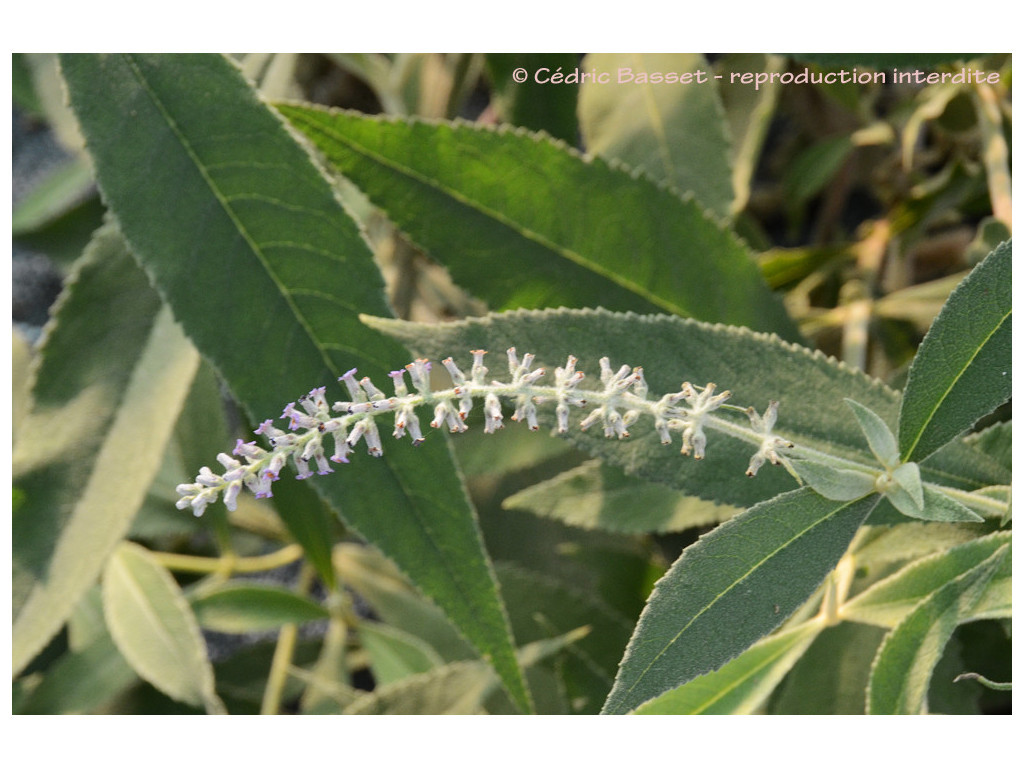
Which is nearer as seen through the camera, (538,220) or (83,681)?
(538,220)

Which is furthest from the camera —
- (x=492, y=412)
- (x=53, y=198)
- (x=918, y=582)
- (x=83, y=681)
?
(x=53, y=198)

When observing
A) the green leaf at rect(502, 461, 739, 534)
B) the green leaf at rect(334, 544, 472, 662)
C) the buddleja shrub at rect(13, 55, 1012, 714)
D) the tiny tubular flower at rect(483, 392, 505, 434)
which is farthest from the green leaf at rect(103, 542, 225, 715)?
the tiny tubular flower at rect(483, 392, 505, 434)

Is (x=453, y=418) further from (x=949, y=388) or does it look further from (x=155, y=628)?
(x=155, y=628)

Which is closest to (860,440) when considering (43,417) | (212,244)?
(212,244)

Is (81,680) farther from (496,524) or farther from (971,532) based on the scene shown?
(971,532)

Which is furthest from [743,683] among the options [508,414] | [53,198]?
[53,198]

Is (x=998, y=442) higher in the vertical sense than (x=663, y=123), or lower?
lower
